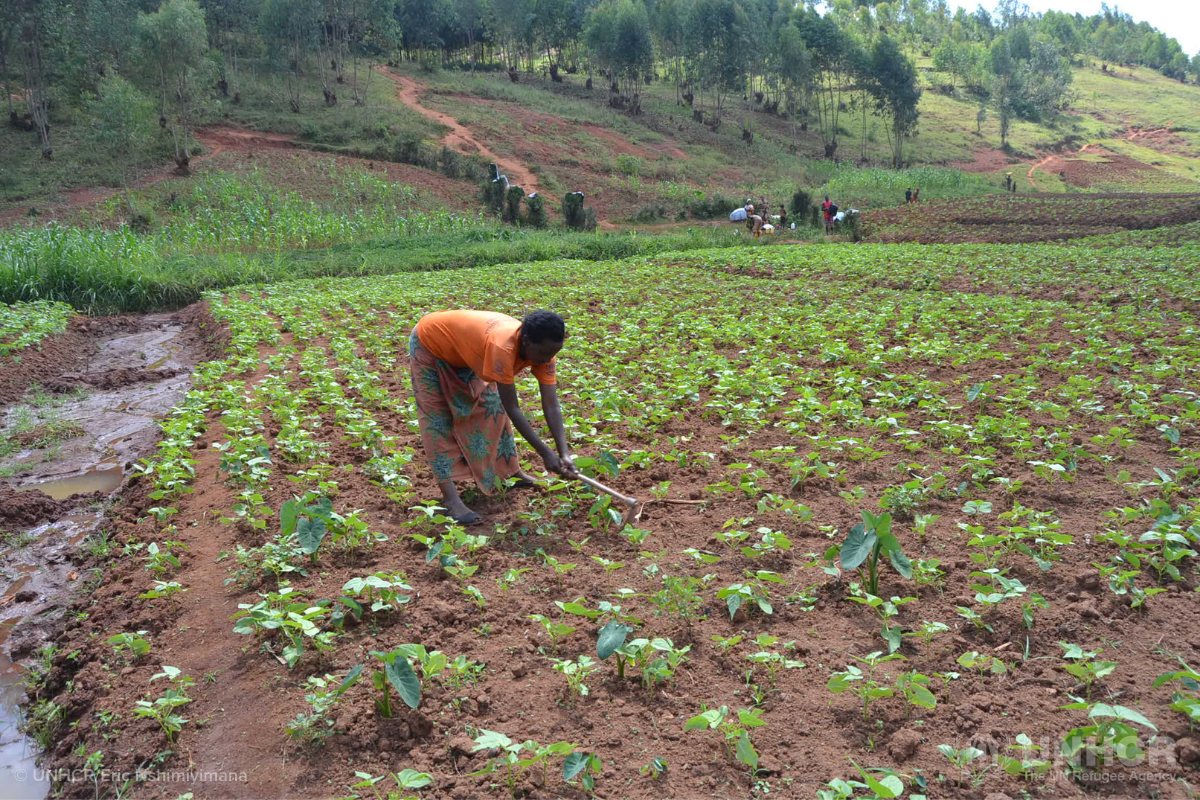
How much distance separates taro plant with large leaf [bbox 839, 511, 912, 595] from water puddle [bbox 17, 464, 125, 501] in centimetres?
565

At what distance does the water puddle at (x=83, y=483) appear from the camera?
597 centimetres

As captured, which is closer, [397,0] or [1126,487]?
[1126,487]

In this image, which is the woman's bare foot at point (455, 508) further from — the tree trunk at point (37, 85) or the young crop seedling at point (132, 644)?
the tree trunk at point (37, 85)

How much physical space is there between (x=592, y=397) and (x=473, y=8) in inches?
2247

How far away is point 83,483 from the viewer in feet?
20.2

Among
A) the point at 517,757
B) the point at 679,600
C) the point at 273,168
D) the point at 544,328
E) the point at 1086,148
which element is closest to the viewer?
the point at 517,757

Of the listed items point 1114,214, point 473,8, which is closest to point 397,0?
point 473,8

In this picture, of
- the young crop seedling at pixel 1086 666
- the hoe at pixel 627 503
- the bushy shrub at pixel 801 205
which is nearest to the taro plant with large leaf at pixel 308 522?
the hoe at pixel 627 503

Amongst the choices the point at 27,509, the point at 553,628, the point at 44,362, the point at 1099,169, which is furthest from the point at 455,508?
the point at 1099,169

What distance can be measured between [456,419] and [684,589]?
2.02 metres

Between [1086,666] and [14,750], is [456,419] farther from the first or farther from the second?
[1086,666]

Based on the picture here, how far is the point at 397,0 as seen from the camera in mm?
51656

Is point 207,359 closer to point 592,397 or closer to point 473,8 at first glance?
point 592,397

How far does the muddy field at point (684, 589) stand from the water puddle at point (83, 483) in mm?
648
